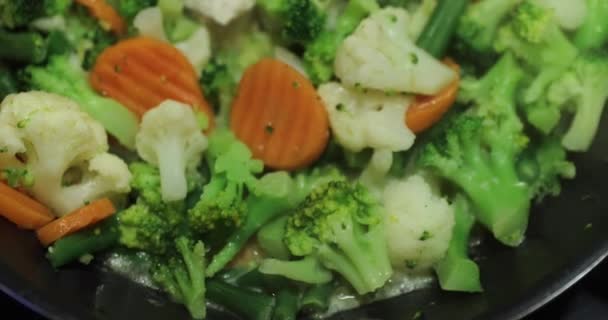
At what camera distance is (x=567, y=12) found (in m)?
2.00

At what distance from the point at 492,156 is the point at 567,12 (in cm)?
40

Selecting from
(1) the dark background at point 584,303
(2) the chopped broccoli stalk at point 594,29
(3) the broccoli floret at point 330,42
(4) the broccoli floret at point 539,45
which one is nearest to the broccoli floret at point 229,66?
(3) the broccoli floret at point 330,42

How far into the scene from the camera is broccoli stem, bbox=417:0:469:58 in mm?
2033

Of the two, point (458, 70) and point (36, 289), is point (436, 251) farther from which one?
point (36, 289)

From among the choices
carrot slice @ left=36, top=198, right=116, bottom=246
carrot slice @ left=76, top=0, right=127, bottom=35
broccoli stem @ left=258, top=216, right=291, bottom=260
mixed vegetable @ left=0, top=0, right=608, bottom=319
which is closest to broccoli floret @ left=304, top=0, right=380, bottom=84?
mixed vegetable @ left=0, top=0, right=608, bottom=319

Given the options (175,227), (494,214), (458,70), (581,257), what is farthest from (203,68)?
(581,257)

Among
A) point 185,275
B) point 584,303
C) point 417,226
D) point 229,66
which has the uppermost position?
point 229,66

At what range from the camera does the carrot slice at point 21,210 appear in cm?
176

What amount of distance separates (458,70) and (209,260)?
77 centimetres

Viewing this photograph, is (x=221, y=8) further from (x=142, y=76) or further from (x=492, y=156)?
(x=492, y=156)

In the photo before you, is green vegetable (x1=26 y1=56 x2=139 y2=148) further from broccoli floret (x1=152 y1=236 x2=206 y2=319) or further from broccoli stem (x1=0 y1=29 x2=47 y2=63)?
broccoli floret (x1=152 y1=236 x2=206 y2=319)

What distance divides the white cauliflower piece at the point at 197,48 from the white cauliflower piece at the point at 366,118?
32 cm

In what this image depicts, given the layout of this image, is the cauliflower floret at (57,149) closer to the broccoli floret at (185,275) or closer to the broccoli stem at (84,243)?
the broccoli stem at (84,243)

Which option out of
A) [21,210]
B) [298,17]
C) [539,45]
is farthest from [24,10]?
[539,45]
